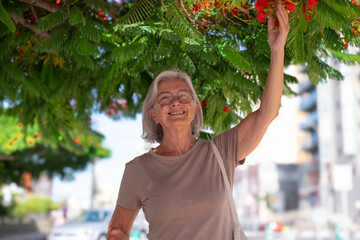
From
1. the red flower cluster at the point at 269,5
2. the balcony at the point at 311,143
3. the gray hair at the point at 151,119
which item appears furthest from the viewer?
the balcony at the point at 311,143

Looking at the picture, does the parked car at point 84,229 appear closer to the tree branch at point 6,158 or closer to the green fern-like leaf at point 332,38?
the tree branch at point 6,158

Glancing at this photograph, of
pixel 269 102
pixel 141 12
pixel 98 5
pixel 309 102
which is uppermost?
pixel 309 102

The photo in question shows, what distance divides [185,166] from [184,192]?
16cm

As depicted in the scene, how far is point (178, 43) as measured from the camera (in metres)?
3.40

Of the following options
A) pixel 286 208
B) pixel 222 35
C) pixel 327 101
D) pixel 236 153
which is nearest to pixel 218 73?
pixel 222 35

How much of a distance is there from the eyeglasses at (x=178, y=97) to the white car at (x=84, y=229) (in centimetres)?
1146

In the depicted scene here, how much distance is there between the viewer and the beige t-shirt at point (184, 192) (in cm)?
275

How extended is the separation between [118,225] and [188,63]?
1.10 meters

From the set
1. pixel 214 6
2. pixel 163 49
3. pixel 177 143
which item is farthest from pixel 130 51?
pixel 177 143

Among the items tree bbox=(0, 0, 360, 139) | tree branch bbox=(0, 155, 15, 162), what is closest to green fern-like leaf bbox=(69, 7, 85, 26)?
tree bbox=(0, 0, 360, 139)

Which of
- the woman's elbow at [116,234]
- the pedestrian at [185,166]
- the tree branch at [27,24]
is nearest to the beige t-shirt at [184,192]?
the pedestrian at [185,166]

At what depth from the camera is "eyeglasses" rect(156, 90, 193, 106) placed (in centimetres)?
303

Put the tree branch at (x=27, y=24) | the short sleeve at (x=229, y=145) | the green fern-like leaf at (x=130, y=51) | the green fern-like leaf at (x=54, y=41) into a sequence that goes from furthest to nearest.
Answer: the tree branch at (x=27, y=24) → the green fern-like leaf at (x=54, y=41) → the green fern-like leaf at (x=130, y=51) → the short sleeve at (x=229, y=145)

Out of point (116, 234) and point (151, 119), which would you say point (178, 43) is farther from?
point (116, 234)
